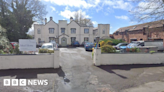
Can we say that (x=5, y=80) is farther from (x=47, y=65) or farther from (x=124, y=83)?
(x=124, y=83)

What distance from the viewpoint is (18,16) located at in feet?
81.5

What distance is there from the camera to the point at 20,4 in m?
25.1

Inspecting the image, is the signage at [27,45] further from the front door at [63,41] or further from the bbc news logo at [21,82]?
the front door at [63,41]

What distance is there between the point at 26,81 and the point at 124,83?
5.03m

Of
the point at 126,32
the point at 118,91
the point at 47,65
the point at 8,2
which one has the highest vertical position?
the point at 8,2

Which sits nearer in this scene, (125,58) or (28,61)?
(28,61)

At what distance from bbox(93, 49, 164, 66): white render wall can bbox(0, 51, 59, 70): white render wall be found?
3225 mm

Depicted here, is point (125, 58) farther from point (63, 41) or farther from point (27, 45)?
point (63, 41)

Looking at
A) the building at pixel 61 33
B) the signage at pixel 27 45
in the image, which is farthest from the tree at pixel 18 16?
the signage at pixel 27 45

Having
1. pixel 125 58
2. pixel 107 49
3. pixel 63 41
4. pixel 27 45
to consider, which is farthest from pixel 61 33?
pixel 125 58

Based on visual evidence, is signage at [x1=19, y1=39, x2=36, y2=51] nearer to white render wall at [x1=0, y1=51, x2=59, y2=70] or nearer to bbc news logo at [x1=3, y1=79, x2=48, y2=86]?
white render wall at [x1=0, y1=51, x2=59, y2=70]

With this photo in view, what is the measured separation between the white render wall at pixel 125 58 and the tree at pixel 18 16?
72.6 feet

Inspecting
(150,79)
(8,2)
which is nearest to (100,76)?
(150,79)

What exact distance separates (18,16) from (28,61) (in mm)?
22519
